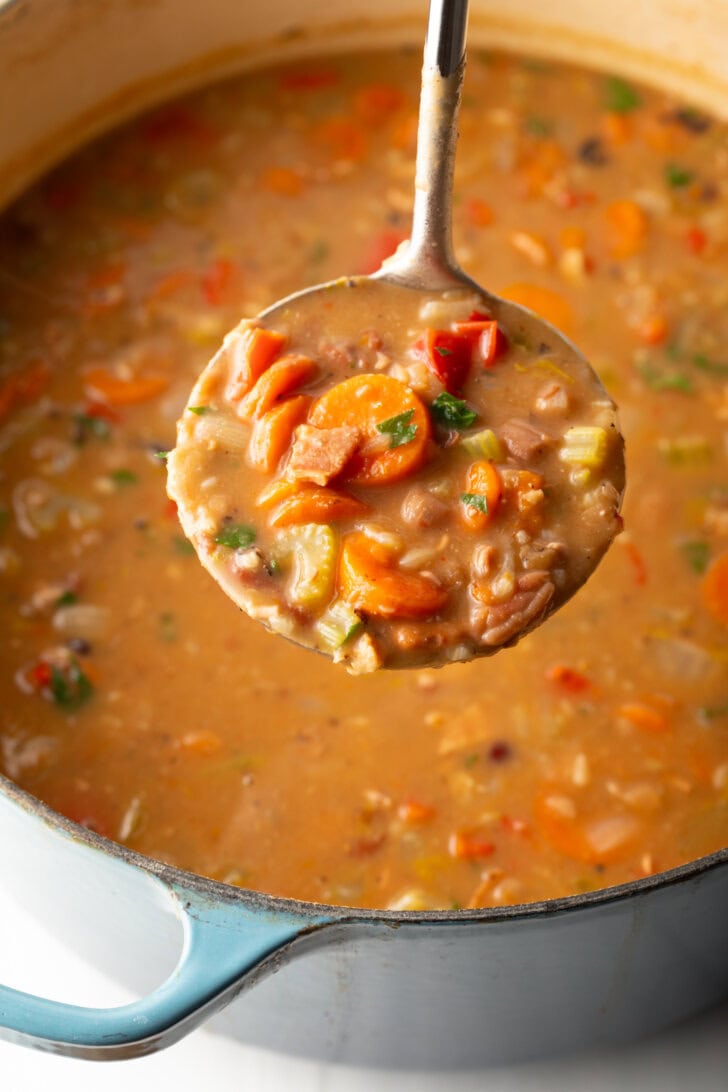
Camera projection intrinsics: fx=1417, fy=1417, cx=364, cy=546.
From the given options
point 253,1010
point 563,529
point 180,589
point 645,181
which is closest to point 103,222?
point 180,589

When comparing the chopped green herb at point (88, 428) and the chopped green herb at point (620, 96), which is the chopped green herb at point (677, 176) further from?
the chopped green herb at point (88, 428)

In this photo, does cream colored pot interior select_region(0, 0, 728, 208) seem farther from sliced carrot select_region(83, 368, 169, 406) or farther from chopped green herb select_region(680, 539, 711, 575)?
chopped green herb select_region(680, 539, 711, 575)

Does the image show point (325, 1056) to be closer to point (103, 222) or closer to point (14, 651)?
point (14, 651)

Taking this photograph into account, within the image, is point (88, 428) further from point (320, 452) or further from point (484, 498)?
point (484, 498)

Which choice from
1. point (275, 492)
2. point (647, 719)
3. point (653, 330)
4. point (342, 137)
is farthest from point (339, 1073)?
point (342, 137)

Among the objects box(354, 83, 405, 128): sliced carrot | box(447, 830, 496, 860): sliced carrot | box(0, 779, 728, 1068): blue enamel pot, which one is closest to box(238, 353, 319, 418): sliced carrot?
box(0, 779, 728, 1068): blue enamel pot

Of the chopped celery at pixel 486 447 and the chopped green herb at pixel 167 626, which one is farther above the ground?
the chopped green herb at pixel 167 626

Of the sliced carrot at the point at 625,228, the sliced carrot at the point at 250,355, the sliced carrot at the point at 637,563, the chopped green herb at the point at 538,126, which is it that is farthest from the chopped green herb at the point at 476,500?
the chopped green herb at the point at 538,126
